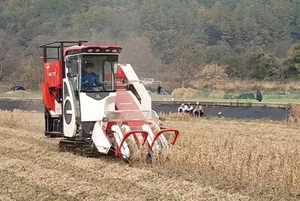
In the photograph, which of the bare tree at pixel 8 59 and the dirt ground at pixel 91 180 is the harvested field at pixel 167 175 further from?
the bare tree at pixel 8 59

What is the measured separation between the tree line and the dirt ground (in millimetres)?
40363

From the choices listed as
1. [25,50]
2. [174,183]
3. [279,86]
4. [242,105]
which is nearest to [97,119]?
[174,183]

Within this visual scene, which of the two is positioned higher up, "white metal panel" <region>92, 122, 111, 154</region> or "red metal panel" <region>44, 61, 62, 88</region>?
"red metal panel" <region>44, 61, 62, 88</region>

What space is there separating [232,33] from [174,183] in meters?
78.9

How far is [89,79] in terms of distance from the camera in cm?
1296

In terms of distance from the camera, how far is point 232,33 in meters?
86.4

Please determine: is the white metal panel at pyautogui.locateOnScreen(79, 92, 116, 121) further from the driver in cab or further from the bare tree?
the bare tree

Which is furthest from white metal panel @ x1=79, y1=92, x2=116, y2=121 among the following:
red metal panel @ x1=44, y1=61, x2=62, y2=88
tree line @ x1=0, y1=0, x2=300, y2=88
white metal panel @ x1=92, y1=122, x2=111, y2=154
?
tree line @ x1=0, y1=0, x2=300, y2=88

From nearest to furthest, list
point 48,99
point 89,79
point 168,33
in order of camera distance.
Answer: point 89,79 → point 48,99 → point 168,33

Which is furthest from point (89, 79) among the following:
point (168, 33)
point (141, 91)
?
point (168, 33)

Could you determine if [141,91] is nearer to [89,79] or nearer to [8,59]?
[89,79]

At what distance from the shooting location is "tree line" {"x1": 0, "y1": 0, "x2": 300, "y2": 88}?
5878 cm

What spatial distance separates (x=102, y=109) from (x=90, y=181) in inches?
127

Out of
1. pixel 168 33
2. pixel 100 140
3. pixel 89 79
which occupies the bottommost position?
pixel 100 140
